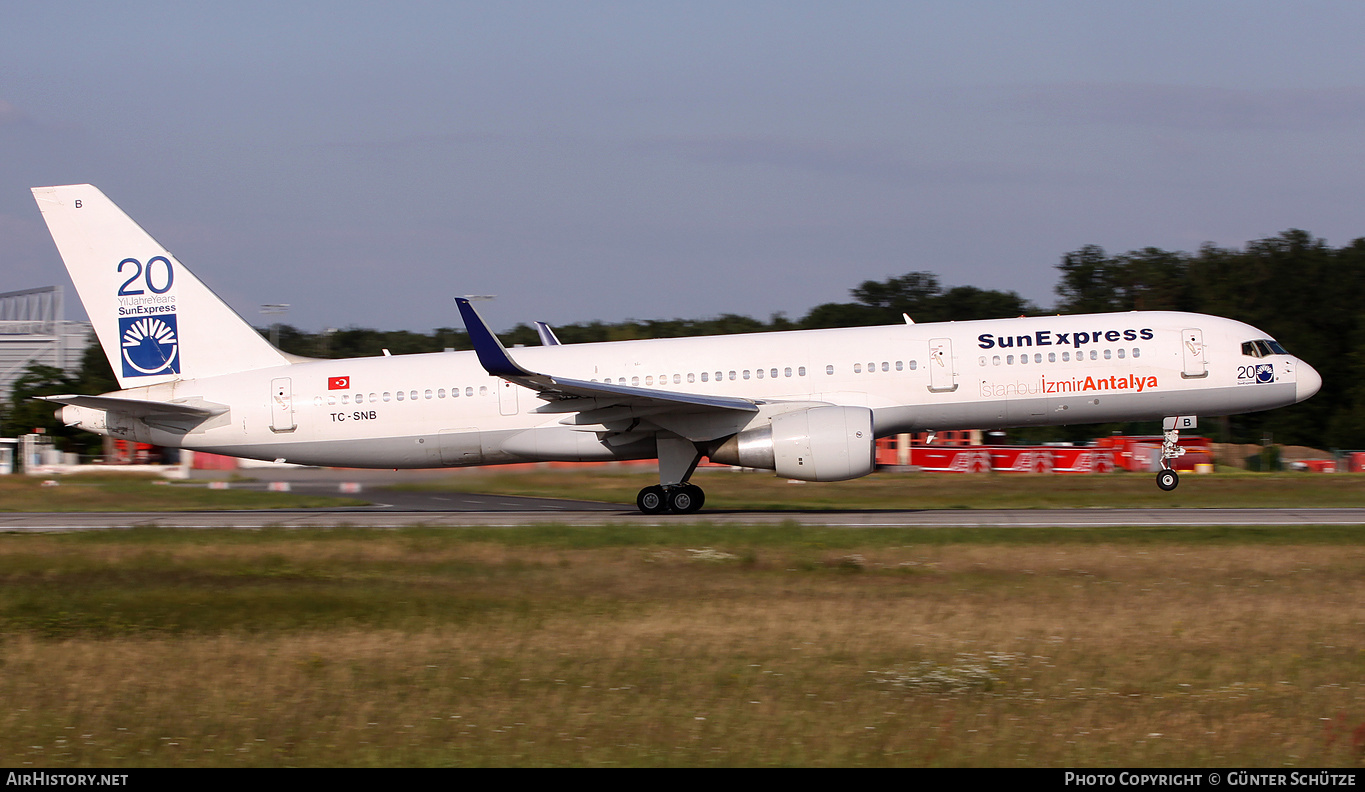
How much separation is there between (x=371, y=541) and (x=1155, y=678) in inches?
495

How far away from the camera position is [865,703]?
8.12m

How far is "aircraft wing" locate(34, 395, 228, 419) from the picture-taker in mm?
22828

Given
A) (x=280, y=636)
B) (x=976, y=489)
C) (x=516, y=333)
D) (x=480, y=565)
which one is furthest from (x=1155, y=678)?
(x=516, y=333)

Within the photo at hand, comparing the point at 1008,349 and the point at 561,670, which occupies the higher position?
the point at 1008,349

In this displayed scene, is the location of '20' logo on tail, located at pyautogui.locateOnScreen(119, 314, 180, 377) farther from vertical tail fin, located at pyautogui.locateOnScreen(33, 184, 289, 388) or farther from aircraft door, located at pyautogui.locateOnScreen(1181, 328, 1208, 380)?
aircraft door, located at pyautogui.locateOnScreen(1181, 328, 1208, 380)

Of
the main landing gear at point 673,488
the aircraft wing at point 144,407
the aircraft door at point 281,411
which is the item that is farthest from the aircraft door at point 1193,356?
the aircraft wing at point 144,407

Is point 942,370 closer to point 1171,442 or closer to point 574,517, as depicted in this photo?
point 1171,442

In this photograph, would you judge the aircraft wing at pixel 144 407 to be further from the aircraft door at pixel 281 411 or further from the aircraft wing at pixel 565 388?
the aircraft wing at pixel 565 388

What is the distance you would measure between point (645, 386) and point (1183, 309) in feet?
220

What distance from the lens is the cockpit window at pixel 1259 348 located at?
22.9m

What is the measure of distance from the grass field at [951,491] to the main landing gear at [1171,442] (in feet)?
2.46

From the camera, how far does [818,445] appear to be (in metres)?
21.3

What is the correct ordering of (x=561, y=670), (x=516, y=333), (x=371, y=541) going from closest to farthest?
1. (x=561, y=670)
2. (x=371, y=541)
3. (x=516, y=333)

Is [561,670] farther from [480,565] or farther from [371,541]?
[371,541]
